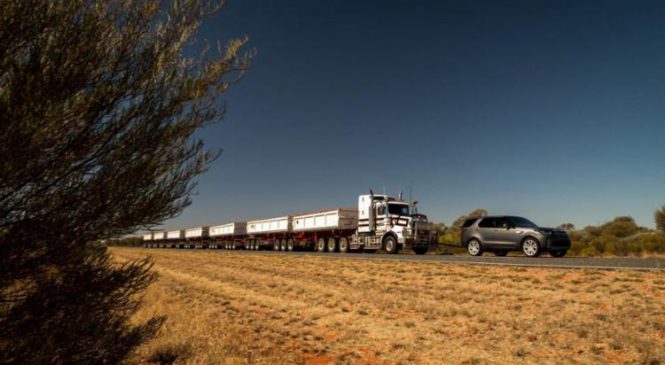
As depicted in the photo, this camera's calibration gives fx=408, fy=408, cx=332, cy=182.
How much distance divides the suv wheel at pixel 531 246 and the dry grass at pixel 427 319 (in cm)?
480

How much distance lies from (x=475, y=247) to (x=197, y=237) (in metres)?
44.6

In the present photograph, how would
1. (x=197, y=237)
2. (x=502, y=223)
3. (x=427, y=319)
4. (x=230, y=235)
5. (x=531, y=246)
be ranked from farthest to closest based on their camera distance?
(x=197, y=237) → (x=230, y=235) → (x=502, y=223) → (x=531, y=246) → (x=427, y=319)

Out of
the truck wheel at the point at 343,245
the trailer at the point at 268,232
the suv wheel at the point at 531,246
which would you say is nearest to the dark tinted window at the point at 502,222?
the suv wheel at the point at 531,246

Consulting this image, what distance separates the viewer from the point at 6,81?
3105 millimetres

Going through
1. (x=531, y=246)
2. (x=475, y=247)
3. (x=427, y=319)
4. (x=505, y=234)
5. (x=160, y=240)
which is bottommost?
(x=427, y=319)

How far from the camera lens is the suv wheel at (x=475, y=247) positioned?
60.0ft

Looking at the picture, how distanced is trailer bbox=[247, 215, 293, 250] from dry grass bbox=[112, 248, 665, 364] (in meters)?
21.0

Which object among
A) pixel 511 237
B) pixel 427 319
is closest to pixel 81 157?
pixel 427 319

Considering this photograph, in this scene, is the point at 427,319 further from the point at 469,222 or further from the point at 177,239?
the point at 177,239

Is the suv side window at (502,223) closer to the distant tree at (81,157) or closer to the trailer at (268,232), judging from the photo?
the distant tree at (81,157)

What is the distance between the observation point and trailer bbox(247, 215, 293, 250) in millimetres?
34469

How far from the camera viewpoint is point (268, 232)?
3728cm

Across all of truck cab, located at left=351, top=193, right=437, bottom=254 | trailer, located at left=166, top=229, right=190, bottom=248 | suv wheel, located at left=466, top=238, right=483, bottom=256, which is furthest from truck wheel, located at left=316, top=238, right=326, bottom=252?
trailer, located at left=166, top=229, right=190, bottom=248

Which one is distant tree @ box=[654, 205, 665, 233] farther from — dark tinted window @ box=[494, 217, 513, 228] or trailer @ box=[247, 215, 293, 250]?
trailer @ box=[247, 215, 293, 250]
